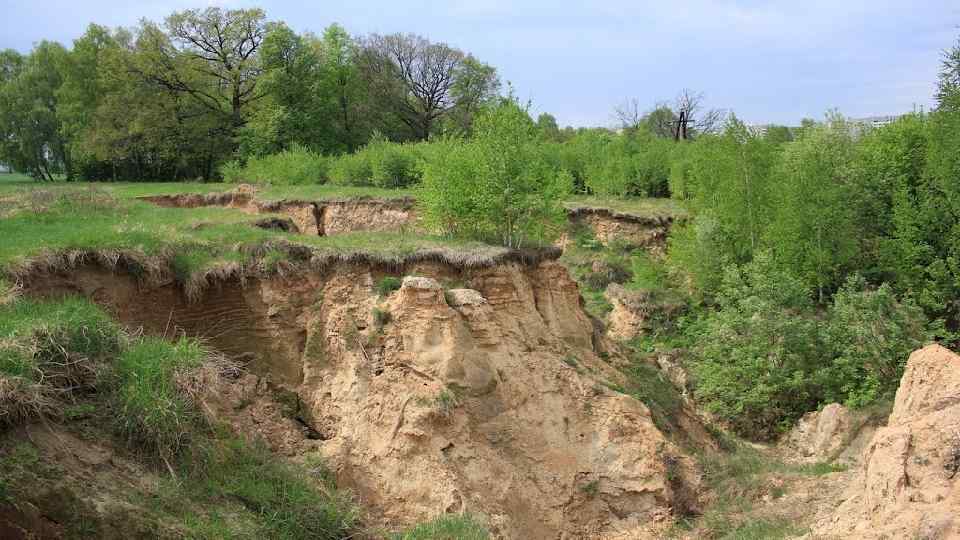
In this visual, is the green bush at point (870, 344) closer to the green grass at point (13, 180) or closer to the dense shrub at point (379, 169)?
the dense shrub at point (379, 169)

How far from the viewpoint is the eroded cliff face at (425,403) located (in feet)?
36.2

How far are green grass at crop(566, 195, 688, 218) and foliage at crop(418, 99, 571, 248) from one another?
46.6 ft

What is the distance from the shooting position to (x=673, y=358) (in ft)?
73.4

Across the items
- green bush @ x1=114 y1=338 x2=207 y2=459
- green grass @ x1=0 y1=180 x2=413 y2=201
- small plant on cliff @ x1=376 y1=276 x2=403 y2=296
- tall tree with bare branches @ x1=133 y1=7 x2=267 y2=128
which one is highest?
tall tree with bare branches @ x1=133 y1=7 x2=267 y2=128

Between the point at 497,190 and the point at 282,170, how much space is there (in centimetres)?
1884

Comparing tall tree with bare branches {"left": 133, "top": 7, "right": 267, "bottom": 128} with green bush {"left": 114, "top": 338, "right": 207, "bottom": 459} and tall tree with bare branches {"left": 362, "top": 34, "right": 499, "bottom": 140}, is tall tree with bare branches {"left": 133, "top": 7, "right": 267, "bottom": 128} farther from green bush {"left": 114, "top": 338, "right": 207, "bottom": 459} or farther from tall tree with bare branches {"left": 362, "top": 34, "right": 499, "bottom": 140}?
green bush {"left": 114, "top": 338, "right": 207, "bottom": 459}

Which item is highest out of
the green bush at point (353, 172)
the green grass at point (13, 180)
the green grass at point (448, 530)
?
the green grass at point (13, 180)

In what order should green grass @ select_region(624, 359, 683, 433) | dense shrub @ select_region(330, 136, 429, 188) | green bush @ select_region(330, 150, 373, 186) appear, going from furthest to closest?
green bush @ select_region(330, 150, 373, 186)
dense shrub @ select_region(330, 136, 429, 188)
green grass @ select_region(624, 359, 683, 433)

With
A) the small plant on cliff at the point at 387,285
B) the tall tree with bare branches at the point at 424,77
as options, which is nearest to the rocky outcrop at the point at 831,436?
the small plant on cliff at the point at 387,285

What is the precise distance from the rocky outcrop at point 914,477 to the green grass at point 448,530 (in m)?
4.33

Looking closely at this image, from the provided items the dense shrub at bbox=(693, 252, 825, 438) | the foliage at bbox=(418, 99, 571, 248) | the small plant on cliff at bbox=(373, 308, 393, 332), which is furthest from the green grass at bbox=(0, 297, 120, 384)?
the dense shrub at bbox=(693, 252, 825, 438)

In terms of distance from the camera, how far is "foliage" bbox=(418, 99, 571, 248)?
1564 centimetres

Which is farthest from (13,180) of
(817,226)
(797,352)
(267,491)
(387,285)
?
(797,352)

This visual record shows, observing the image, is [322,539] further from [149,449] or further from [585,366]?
[585,366]
